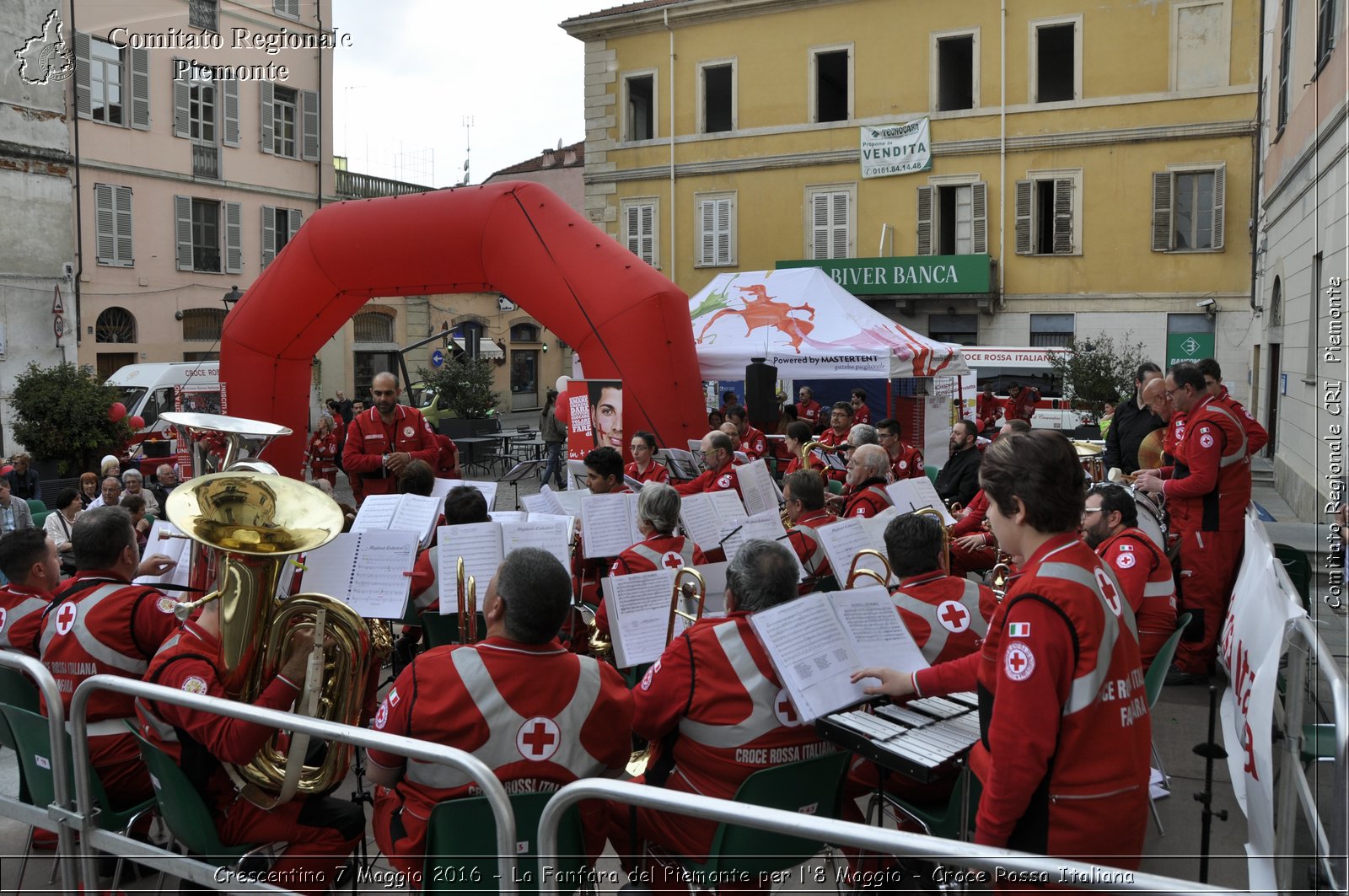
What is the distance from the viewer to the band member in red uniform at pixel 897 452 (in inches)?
374

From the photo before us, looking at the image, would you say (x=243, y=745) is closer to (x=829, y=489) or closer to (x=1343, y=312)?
(x=829, y=489)

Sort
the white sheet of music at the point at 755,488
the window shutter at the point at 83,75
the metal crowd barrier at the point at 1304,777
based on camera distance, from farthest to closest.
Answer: the window shutter at the point at 83,75, the white sheet of music at the point at 755,488, the metal crowd barrier at the point at 1304,777

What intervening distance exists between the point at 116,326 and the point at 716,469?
19819 millimetres

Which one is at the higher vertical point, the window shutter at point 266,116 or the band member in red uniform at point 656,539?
the window shutter at point 266,116

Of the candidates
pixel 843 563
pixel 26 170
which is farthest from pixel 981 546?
pixel 26 170

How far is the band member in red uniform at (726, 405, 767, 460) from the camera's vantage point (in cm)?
1110

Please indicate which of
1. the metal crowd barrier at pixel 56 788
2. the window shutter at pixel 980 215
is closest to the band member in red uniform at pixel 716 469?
the metal crowd barrier at pixel 56 788

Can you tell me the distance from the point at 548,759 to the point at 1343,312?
740 centimetres

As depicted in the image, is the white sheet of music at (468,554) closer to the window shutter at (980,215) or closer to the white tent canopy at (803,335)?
the white tent canopy at (803,335)

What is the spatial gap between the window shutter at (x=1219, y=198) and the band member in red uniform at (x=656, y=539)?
20.5 m

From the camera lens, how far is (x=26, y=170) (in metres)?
20.4

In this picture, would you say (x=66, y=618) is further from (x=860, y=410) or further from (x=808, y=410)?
(x=808, y=410)

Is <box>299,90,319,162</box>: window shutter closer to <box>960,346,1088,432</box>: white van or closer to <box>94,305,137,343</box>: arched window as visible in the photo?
<box>94,305,137,343</box>: arched window

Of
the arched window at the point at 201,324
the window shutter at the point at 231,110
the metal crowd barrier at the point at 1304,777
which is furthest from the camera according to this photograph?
the window shutter at the point at 231,110
